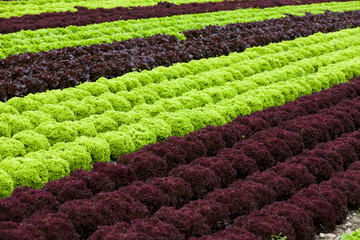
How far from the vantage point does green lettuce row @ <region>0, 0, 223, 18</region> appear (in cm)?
2966

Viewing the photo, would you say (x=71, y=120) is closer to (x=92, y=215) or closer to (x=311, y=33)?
(x=92, y=215)

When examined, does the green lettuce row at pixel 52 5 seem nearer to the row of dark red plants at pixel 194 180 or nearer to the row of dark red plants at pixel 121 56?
the row of dark red plants at pixel 121 56

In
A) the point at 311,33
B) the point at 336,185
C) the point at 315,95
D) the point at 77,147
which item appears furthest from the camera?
the point at 311,33

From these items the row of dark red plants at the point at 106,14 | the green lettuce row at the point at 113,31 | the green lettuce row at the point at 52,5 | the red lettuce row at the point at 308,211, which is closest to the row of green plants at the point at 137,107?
the red lettuce row at the point at 308,211

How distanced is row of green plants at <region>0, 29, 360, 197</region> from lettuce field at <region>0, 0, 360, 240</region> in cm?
4

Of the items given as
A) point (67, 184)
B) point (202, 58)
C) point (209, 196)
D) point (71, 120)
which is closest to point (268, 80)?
point (202, 58)

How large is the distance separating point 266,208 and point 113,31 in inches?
745

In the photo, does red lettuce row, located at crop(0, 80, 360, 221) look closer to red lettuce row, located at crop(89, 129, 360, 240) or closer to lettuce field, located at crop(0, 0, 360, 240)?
lettuce field, located at crop(0, 0, 360, 240)

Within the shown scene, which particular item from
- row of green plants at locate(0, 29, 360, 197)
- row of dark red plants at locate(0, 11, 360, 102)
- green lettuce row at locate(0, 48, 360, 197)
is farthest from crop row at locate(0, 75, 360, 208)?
row of dark red plants at locate(0, 11, 360, 102)

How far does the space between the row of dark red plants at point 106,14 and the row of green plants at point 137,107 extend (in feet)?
37.9

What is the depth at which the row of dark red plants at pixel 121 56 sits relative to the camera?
1470 cm

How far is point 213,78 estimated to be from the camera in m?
16.2

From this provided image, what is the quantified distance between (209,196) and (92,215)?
228cm

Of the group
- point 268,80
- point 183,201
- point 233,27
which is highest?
point 233,27
